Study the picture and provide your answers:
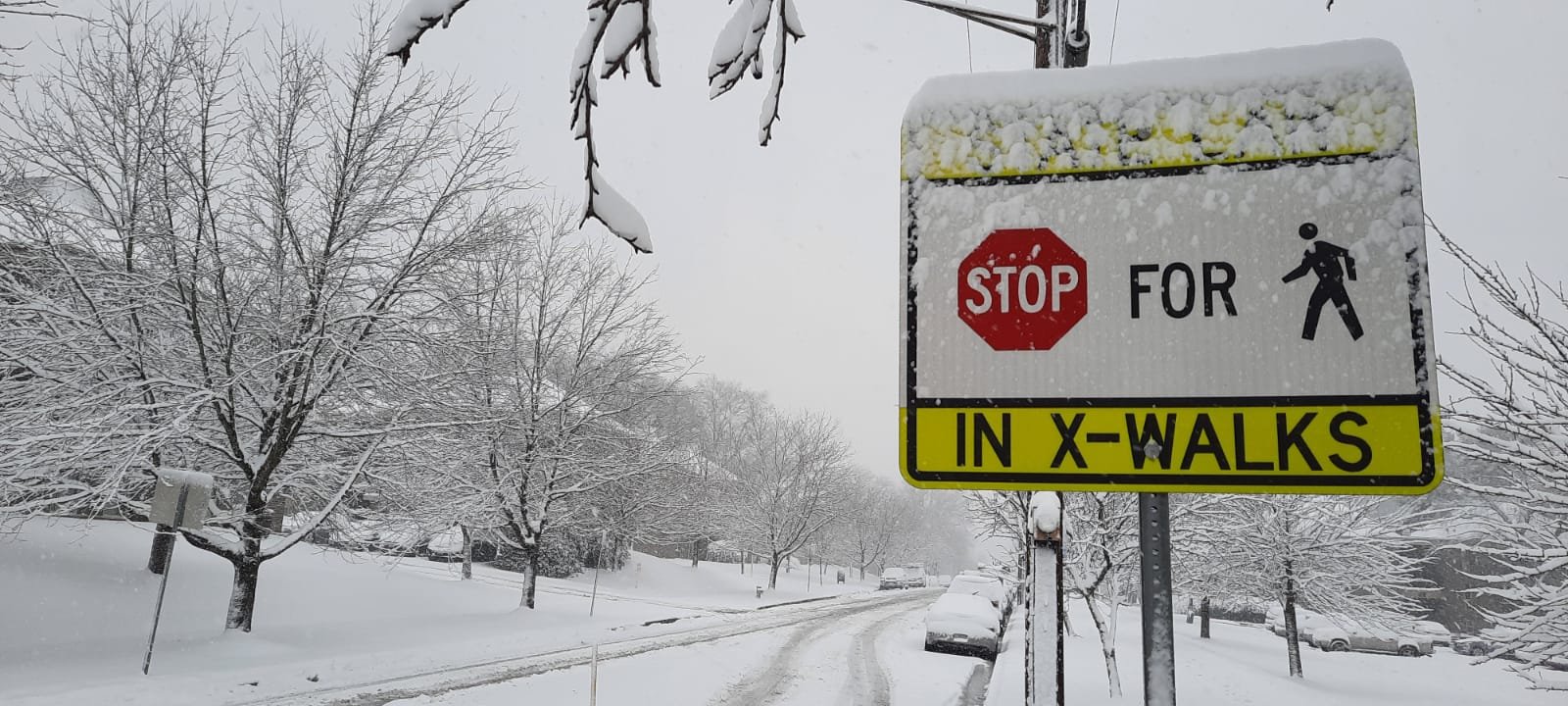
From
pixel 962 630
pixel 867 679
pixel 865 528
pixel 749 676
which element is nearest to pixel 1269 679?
pixel 962 630

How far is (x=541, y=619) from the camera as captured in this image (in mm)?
18312

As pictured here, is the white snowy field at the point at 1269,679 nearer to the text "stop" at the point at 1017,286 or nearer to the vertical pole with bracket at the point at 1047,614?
the vertical pole with bracket at the point at 1047,614

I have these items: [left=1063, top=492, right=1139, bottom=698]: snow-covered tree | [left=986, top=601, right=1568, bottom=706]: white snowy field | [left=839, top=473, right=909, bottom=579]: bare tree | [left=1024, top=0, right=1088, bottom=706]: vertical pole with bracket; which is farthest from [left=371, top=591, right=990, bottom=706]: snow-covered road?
[left=839, top=473, right=909, bottom=579]: bare tree

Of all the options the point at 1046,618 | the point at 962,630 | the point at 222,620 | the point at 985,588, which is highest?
the point at 1046,618

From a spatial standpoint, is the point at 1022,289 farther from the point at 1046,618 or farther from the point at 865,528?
the point at 865,528

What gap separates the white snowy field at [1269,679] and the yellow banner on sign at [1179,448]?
10.6 meters

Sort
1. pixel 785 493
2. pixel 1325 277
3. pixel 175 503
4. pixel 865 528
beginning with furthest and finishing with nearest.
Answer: pixel 865 528
pixel 785 493
pixel 175 503
pixel 1325 277

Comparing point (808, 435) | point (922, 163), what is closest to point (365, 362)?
point (922, 163)

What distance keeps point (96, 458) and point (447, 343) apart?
4859 millimetres

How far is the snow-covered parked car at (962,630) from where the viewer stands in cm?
1619

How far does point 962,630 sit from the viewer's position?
53.2 feet

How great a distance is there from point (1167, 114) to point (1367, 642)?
112ft

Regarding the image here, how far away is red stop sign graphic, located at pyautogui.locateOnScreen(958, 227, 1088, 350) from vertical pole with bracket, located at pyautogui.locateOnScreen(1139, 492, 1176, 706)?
0.27 meters

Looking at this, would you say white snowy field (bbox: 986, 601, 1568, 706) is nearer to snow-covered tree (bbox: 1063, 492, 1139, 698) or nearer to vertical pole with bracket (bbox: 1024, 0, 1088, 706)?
snow-covered tree (bbox: 1063, 492, 1139, 698)
